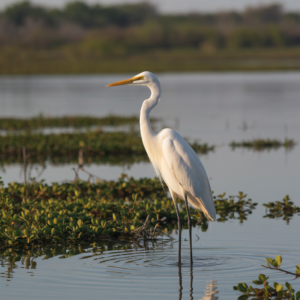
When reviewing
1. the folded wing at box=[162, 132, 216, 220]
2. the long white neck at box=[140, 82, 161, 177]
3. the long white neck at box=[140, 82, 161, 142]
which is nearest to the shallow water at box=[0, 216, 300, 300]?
the folded wing at box=[162, 132, 216, 220]

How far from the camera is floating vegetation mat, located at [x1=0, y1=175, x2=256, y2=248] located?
7.14 meters

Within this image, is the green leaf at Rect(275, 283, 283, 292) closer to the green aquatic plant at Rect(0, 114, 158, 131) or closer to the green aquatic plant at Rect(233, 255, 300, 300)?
the green aquatic plant at Rect(233, 255, 300, 300)

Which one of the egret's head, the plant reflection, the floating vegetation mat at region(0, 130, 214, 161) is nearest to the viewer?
the plant reflection

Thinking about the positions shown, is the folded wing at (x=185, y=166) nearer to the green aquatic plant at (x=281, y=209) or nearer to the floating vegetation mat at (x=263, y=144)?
the green aquatic plant at (x=281, y=209)

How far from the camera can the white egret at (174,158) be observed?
6.43 metres

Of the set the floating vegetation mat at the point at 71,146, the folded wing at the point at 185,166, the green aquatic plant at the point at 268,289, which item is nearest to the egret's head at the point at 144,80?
the folded wing at the point at 185,166

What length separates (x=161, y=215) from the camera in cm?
812

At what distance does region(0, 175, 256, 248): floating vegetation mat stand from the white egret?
675 mm

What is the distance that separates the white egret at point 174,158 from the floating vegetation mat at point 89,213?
675 mm

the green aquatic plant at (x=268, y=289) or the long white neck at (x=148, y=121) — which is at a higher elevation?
the long white neck at (x=148, y=121)

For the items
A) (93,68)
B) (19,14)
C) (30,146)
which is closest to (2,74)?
(93,68)

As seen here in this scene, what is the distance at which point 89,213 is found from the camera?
26.4ft

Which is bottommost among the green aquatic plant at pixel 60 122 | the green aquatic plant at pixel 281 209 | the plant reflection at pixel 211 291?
the plant reflection at pixel 211 291

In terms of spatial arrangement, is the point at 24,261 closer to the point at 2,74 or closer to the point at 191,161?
Result: the point at 191,161
